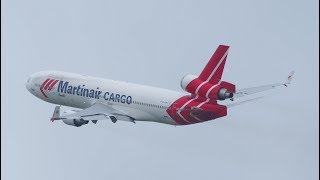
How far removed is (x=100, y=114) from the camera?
131 meters

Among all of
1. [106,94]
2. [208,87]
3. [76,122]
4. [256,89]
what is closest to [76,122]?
[76,122]

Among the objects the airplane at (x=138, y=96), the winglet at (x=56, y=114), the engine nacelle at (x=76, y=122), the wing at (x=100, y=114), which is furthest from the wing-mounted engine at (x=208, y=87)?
the winglet at (x=56, y=114)

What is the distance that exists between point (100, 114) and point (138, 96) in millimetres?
5317

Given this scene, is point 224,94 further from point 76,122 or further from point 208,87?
point 76,122

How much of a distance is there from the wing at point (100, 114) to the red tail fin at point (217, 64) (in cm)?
1390

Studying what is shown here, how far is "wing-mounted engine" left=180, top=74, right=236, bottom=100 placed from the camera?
121m

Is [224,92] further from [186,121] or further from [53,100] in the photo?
Result: [53,100]

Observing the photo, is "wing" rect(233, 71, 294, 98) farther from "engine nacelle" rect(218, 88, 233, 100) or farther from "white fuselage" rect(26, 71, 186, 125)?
"white fuselage" rect(26, 71, 186, 125)

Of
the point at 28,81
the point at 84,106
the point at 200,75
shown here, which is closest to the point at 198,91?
the point at 200,75

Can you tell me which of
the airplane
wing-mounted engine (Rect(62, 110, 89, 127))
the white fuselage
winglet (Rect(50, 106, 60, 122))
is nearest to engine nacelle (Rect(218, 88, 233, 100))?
the airplane

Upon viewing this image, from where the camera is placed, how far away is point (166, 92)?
420 feet

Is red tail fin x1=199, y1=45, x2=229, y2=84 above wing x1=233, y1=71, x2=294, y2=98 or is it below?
above

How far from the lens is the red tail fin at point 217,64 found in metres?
123

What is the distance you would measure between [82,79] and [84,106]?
3.80m
